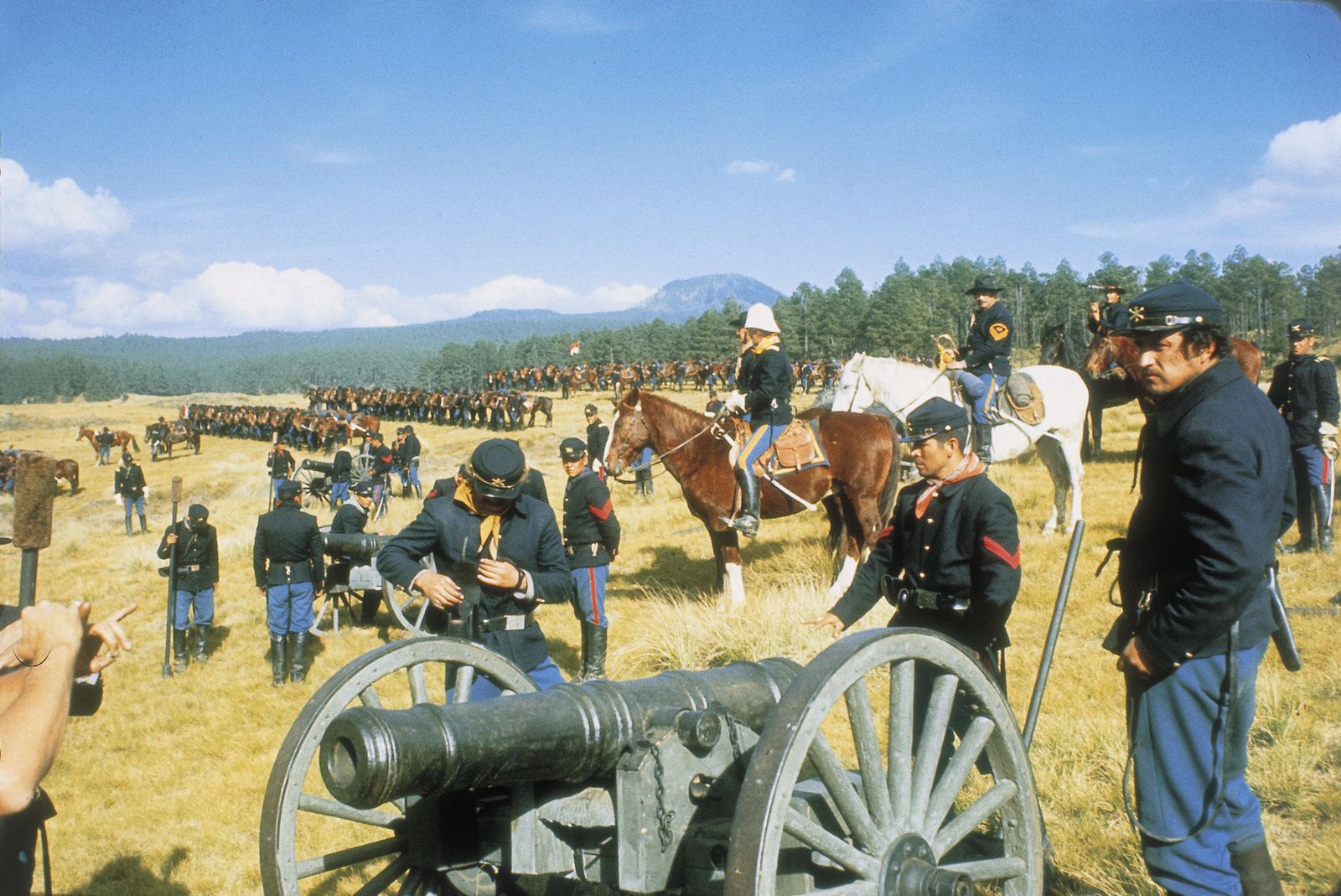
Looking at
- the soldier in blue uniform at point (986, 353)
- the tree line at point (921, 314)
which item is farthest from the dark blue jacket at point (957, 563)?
the tree line at point (921, 314)

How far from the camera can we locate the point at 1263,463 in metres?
2.73

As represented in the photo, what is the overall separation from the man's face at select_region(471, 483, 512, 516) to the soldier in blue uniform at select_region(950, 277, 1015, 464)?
24.0 ft

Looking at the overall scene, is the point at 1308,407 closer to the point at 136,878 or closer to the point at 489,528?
the point at 489,528

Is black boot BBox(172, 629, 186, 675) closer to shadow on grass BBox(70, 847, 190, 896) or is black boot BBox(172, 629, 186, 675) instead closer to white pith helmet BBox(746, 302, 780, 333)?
shadow on grass BBox(70, 847, 190, 896)

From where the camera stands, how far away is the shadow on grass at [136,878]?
509 cm

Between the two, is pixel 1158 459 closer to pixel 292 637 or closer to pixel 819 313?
pixel 292 637

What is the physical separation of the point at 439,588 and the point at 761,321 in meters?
5.45

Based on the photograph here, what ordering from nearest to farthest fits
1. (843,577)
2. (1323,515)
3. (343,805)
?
(343,805) < (1323,515) < (843,577)

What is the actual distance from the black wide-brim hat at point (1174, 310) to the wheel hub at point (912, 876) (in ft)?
5.85

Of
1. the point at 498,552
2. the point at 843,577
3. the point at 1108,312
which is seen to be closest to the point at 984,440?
the point at 1108,312

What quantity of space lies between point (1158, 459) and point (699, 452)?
6871 mm

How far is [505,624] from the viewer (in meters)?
4.53

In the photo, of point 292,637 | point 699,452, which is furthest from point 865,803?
point 292,637

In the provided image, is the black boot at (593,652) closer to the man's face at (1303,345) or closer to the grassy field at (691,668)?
the grassy field at (691,668)
